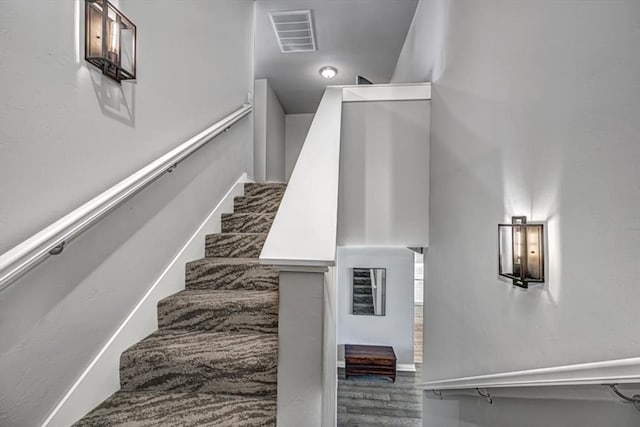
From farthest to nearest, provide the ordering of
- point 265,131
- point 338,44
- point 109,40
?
point 265,131, point 338,44, point 109,40

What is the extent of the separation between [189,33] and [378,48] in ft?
9.01

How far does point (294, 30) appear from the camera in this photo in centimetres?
371

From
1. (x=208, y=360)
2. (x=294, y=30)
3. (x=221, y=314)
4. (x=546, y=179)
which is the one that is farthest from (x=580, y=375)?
(x=294, y=30)

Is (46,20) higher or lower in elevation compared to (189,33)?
lower

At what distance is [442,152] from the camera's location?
2271mm

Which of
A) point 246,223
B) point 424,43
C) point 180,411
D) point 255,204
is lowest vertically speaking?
point 180,411

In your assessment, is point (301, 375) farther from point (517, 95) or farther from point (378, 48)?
point (378, 48)

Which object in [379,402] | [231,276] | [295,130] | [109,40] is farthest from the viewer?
[295,130]

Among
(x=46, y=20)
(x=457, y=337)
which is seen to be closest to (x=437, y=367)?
(x=457, y=337)

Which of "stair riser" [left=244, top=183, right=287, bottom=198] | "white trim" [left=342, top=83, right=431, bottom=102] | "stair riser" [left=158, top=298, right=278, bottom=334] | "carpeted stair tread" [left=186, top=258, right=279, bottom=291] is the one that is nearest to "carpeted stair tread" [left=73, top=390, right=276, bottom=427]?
"stair riser" [left=158, top=298, right=278, bottom=334]

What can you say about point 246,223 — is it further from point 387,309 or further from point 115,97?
point 387,309

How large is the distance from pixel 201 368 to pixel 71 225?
766mm

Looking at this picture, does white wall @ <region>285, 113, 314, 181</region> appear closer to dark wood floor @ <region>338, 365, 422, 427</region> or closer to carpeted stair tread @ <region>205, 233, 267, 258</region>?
dark wood floor @ <region>338, 365, 422, 427</region>

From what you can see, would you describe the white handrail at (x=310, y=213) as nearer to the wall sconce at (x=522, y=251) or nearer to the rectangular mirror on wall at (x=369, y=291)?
the wall sconce at (x=522, y=251)
